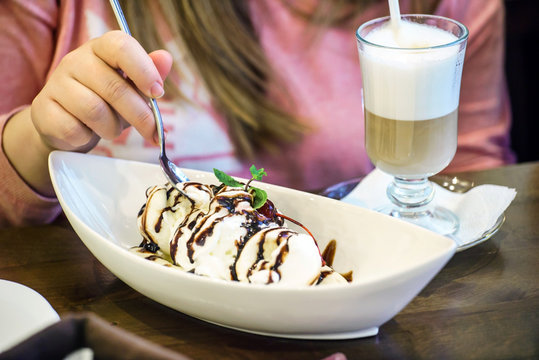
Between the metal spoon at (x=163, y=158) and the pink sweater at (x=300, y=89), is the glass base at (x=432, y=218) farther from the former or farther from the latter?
the pink sweater at (x=300, y=89)

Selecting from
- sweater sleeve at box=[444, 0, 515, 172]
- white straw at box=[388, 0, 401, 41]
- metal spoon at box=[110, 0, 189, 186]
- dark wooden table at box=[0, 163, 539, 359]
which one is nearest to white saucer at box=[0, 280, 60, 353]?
dark wooden table at box=[0, 163, 539, 359]

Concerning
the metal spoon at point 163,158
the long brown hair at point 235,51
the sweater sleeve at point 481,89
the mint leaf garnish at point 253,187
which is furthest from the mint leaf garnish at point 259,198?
the sweater sleeve at point 481,89

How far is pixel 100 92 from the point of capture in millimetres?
880

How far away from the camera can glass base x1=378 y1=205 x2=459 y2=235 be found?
37.3 inches

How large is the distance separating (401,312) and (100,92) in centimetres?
52

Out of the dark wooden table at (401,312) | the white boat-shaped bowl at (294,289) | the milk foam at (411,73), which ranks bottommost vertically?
the dark wooden table at (401,312)

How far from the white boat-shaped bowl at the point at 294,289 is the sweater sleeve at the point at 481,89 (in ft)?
2.63

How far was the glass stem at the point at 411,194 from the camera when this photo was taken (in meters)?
0.98

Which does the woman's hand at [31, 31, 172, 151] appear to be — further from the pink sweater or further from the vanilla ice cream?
the pink sweater

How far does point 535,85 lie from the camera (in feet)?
6.66

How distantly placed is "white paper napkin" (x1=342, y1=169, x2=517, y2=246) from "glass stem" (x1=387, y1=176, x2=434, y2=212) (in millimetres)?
38

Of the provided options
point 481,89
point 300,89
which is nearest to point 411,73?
point 300,89

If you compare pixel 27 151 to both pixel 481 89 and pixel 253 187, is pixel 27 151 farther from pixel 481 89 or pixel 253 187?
pixel 481 89

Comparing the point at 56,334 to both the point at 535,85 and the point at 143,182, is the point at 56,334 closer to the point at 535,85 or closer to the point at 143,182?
the point at 143,182
